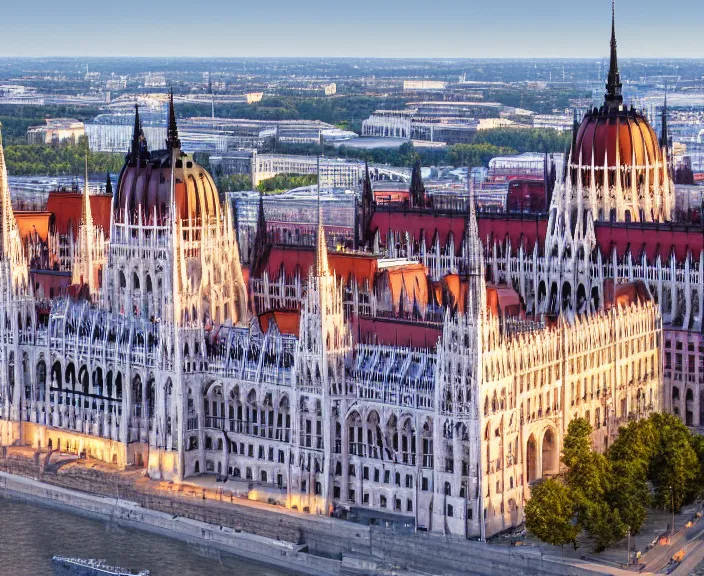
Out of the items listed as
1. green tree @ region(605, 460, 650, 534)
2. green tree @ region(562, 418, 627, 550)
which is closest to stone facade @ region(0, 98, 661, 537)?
green tree @ region(562, 418, 627, 550)

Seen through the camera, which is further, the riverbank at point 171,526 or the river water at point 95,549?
the river water at point 95,549

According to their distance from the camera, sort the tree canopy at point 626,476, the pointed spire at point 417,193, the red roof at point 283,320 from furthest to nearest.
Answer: the pointed spire at point 417,193 < the red roof at point 283,320 < the tree canopy at point 626,476

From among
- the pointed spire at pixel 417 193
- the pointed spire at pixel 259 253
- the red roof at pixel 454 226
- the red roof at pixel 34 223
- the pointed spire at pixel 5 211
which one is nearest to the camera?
A: the pointed spire at pixel 5 211

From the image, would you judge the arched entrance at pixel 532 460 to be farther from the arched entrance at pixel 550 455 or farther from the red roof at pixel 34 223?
the red roof at pixel 34 223

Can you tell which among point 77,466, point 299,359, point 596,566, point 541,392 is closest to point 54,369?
point 77,466

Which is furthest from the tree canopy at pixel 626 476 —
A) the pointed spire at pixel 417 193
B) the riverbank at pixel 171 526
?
the pointed spire at pixel 417 193

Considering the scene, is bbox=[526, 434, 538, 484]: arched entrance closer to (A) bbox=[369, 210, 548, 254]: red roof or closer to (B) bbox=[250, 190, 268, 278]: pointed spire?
(A) bbox=[369, 210, 548, 254]: red roof
